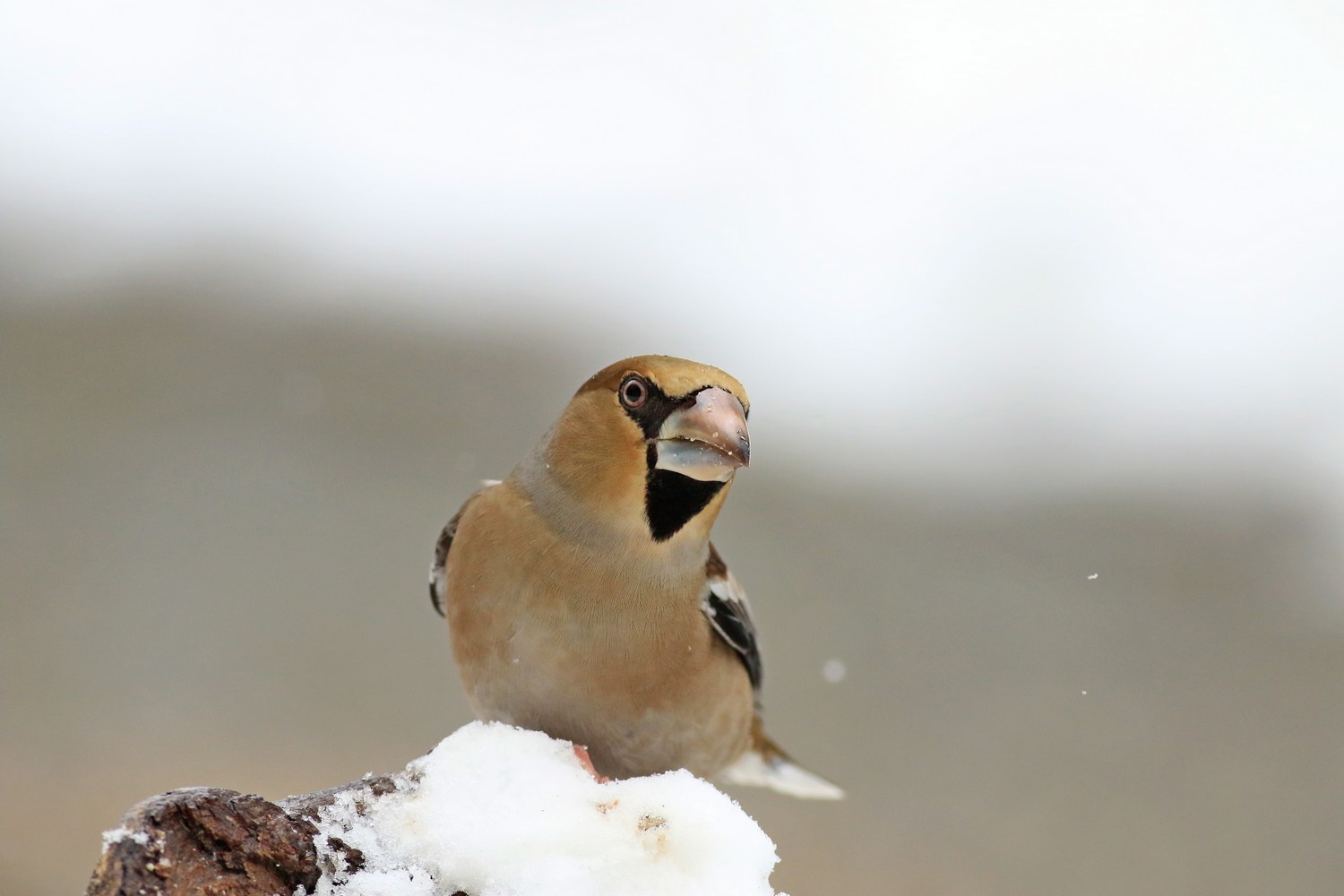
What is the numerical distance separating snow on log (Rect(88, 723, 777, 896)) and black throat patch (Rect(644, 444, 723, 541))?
498mm

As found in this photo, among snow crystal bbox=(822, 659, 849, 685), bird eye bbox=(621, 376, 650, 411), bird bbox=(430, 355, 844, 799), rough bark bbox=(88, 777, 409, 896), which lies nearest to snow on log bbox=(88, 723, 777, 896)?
rough bark bbox=(88, 777, 409, 896)

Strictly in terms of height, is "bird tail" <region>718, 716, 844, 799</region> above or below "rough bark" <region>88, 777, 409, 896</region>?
below

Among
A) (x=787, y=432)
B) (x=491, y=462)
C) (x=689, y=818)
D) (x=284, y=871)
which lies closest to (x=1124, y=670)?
(x=787, y=432)

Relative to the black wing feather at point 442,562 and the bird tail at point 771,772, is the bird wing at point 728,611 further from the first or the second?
the black wing feather at point 442,562

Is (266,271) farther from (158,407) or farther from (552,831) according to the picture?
(552,831)

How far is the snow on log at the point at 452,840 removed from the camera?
124cm

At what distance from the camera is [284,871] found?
4.34 ft

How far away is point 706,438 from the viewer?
5.79ft

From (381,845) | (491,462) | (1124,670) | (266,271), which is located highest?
(266,271)

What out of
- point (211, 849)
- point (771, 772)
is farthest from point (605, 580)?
point (771, 772)

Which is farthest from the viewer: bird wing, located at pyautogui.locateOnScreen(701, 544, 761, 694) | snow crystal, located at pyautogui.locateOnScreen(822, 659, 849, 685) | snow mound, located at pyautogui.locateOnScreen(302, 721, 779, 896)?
snow crystal, located at pyautogui.locateOnScreen(822, 659, 849, 685)

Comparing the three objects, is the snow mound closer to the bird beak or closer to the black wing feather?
the bird beak

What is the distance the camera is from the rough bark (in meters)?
1.18

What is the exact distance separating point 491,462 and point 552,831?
478 cm
